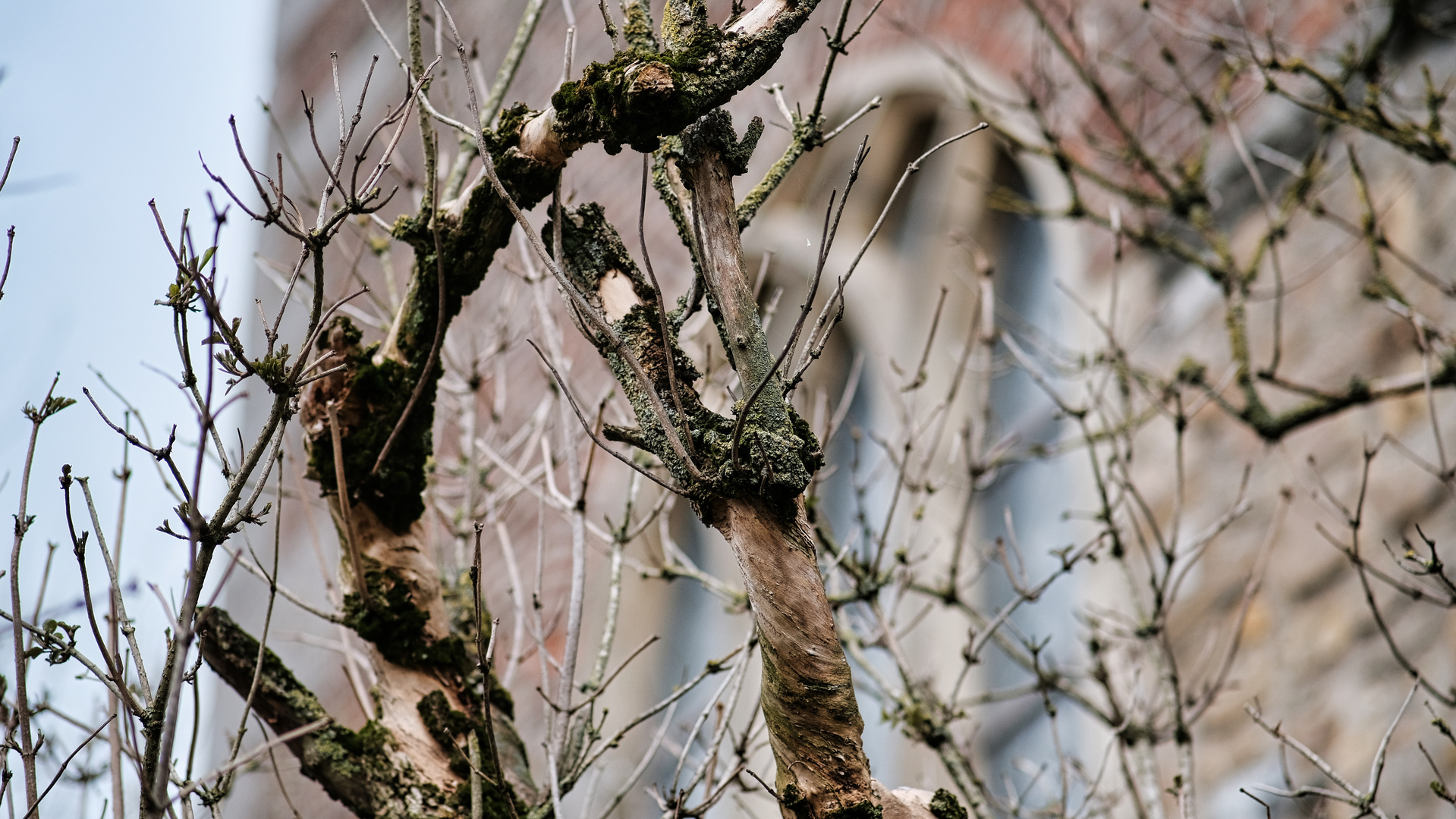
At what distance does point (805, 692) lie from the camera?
1275 mm

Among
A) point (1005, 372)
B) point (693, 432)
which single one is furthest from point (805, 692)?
point (1005, 372)

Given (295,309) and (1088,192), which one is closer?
(1088,192)

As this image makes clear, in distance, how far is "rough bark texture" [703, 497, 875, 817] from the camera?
128 centimetres

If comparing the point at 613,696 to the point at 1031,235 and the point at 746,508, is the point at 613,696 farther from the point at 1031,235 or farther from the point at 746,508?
the point at 746,508

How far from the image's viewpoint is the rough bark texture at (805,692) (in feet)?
4.18

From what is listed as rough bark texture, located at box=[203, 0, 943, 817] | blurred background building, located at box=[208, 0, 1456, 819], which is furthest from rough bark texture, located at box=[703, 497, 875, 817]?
blurred background building, located at box=[208, 0, 1456, 819]

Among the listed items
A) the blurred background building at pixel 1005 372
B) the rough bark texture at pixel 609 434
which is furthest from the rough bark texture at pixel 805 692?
the blurred background building at pixel 1005 372

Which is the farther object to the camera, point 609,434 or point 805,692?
point 609,434

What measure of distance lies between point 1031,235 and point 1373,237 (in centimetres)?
183

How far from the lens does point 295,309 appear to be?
6.11 meters

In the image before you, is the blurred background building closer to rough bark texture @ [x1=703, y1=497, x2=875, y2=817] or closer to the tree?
the tree

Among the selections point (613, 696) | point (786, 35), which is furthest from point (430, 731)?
point (613, 696)

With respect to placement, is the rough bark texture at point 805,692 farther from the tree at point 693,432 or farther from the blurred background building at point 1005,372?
the blurred background building at point 1005,372

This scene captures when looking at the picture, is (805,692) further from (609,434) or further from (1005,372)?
(1005,372)
